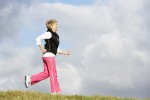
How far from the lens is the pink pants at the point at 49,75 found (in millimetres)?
17906

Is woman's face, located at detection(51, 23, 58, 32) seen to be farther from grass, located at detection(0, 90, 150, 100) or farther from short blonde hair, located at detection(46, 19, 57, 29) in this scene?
grass, located at detection(0, 90, 150, 100)

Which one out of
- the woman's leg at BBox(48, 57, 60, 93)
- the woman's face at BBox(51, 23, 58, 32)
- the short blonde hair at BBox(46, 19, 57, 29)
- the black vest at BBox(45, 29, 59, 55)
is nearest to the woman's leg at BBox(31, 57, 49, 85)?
the woman's leg at BBox(48, 57, 60, 93)

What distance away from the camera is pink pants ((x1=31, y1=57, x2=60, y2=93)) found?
17906 mm

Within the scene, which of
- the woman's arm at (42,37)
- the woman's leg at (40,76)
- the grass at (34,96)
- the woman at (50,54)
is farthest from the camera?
the woman's leg at (40,76)

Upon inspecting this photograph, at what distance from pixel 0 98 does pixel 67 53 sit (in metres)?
3.74

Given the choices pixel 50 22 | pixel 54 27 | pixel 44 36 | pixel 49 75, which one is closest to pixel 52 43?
pixel 44 36

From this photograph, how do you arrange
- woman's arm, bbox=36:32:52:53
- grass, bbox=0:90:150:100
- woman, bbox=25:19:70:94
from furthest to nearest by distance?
woman, bbox=25:19:70:94, woman's arm, bbox=36:32:52:53, grass, bbox=0:90:150:100

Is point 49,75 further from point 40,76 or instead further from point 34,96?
point 34,96

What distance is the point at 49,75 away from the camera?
18125mm

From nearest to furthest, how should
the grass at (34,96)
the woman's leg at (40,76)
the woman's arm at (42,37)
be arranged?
the grass at (34,96)
the woman's arm at (42,37)
the woman's leg at (40,76)

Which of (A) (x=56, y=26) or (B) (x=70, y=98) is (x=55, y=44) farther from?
(B) (x=70, y=98)

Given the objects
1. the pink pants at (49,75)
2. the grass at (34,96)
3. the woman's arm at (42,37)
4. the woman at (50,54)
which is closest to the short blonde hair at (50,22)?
the woman at (50,54)

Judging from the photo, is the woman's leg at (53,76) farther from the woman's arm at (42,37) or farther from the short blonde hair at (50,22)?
the short blonde hair at (50,22)

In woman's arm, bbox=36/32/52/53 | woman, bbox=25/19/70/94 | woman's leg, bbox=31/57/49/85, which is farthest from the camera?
woman's leg, bbox=31/57/49/85
